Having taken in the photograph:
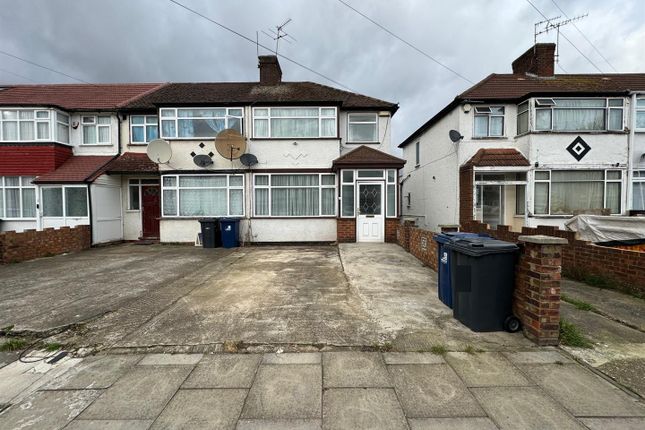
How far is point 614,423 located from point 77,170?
50.4 feet

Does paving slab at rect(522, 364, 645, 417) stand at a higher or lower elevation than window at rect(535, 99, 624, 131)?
lower

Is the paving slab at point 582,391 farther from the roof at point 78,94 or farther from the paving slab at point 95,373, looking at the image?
the roof at point 78,94

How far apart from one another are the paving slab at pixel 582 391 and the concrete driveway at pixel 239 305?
19.8 inches

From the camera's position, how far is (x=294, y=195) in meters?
11.4

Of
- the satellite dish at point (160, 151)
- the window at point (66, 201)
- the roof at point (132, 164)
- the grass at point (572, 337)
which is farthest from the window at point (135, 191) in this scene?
the grass at point (572, 337)

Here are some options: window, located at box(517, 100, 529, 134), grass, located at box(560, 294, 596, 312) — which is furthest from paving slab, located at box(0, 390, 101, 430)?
window, located at box(517, 100, 529, 134)

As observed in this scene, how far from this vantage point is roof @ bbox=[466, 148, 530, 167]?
10.8 meters

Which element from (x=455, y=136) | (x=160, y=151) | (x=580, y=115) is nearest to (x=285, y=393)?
(x=160, y=151)

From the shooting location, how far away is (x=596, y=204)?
11008mm

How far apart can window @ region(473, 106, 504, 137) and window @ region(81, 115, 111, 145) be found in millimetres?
15043

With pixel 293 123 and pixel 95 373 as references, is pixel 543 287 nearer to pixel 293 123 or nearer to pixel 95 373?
pixel 95 373

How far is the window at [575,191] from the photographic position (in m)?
11.0

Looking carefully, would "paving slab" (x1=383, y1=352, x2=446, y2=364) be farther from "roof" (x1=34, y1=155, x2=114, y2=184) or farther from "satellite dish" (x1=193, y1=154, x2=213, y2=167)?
"roof" (x1=34, y1=155, x2=114, y2=184)

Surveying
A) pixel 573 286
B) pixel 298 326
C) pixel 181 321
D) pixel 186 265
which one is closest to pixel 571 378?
pixel 298 326
